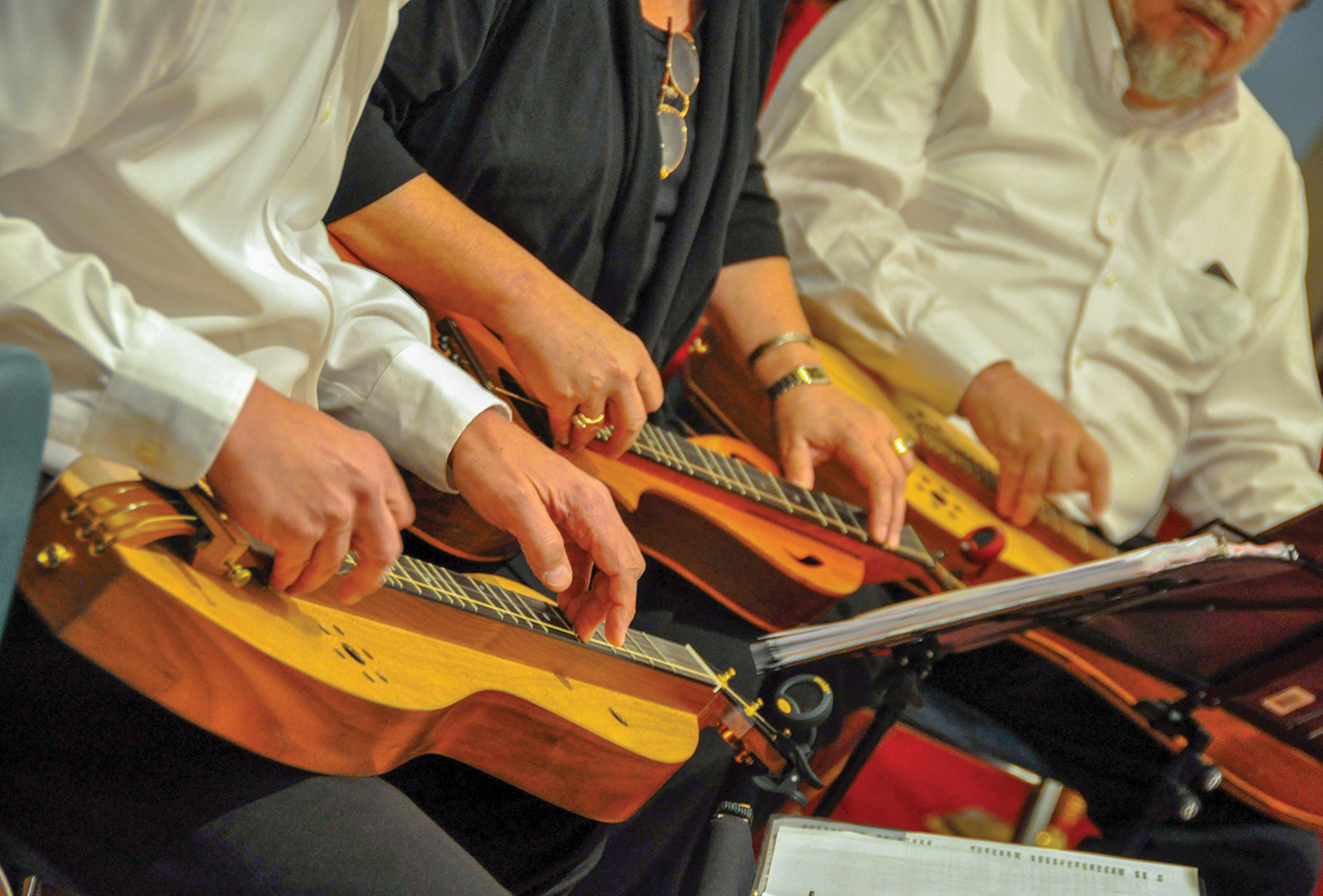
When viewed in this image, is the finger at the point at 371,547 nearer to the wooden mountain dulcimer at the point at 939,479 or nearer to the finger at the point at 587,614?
the finger at the point at 587,614

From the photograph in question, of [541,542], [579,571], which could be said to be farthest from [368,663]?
[579,571]

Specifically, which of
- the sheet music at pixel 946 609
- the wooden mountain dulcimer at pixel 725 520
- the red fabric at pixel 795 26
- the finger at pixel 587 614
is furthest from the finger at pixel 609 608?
the red fabric at pixel 795 26

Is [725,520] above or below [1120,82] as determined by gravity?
below

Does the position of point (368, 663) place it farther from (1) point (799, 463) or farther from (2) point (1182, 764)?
(2) point (1182, 764)

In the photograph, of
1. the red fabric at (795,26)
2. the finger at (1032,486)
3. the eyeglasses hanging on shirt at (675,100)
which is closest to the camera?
the eyeglasses hanging on shirt at (675,100)

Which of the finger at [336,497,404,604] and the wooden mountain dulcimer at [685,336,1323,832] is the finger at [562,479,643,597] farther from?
the wooden mountain dulcimer at [685,336,1323,832]

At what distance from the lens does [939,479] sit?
1921mm

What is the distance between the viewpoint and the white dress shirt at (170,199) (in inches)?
26.2

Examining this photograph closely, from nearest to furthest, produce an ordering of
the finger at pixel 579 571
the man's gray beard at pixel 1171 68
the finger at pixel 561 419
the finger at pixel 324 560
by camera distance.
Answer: the finger at pixel 324 560, the finger at pixel 579 571, the finger at pixel 561 419, the man's gray beard at pixel 1171 68

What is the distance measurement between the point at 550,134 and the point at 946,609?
2.30 ft

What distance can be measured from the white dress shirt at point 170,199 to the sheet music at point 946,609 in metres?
0.53

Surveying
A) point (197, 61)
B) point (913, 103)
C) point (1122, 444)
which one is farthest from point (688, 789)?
point (913, 103)

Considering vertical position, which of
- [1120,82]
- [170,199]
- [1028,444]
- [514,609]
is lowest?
[514,609]

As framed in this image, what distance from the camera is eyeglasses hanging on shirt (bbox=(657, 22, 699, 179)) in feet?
4.62
